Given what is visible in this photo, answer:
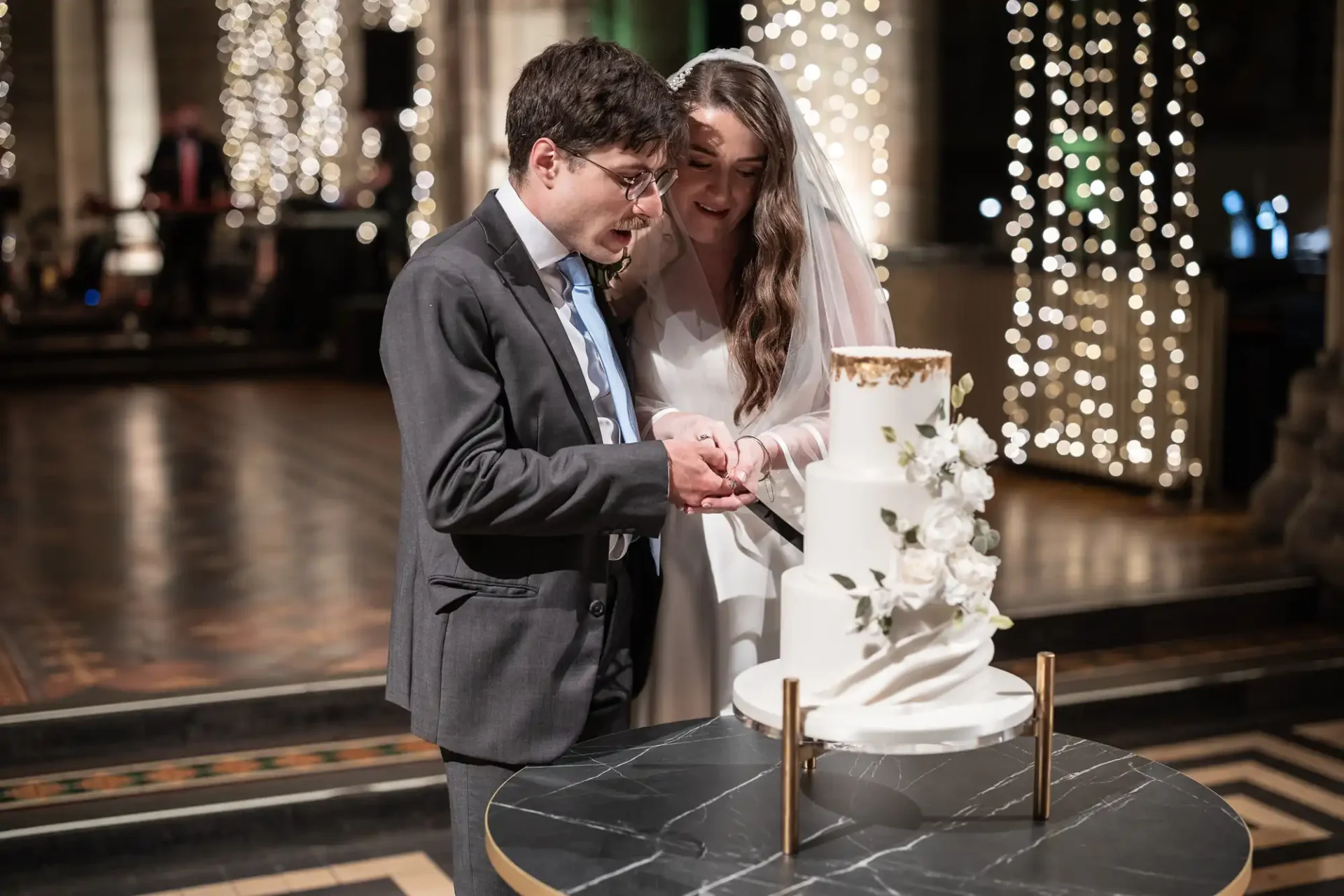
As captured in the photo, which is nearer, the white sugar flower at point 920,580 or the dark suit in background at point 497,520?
the white sugar flower at point 920,580

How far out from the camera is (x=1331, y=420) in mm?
6254

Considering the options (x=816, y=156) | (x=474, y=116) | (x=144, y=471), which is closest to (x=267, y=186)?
(x=474, y=116)

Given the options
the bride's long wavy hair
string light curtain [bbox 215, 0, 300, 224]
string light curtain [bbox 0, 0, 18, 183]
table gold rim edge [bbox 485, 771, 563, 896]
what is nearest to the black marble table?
table gold rim edge [bbox 485, 771, 563, 896]

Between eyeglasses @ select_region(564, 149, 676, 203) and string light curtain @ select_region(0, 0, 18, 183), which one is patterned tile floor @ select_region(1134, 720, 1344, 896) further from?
string light curtain @ select_region(0, 0, 18, 183)

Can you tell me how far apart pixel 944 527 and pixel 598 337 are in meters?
0.67

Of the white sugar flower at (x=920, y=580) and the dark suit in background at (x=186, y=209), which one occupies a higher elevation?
the dark suit in background at (x=186, y=209)

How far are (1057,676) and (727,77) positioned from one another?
3272 mm

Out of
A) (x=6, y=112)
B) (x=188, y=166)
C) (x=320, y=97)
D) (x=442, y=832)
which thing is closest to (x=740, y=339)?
(x=442, y=832)

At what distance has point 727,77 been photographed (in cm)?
261

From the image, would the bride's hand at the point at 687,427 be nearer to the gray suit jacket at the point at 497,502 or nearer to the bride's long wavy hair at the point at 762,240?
the bride's long wavy hair at the point at 762,240

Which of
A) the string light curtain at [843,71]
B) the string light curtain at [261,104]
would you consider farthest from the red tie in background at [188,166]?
the string light curtain at [843,71]

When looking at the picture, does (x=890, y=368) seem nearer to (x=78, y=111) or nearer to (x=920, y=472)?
(x=920, y=472)

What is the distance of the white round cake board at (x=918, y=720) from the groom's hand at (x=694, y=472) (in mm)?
286

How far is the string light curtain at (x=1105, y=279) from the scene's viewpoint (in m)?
7.90
